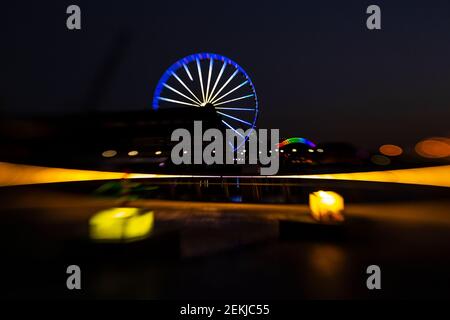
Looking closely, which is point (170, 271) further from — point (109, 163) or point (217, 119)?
point (217, 119)

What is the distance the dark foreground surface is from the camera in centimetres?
532

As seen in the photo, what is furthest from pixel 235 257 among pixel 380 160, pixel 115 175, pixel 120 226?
pixel 380 160

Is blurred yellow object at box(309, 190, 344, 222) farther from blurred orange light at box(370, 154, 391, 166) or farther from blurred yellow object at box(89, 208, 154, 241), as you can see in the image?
blurred orange light at box(370, 154, 391, 166)

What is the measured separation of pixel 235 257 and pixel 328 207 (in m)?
3.22

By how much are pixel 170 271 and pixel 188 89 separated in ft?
111

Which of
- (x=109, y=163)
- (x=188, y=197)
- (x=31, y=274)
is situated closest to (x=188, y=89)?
(x=109, y=163)

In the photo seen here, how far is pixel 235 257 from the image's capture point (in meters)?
6.94

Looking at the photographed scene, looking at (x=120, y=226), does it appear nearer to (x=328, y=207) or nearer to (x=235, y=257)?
(x=235, y=257)

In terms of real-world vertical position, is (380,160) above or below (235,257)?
above

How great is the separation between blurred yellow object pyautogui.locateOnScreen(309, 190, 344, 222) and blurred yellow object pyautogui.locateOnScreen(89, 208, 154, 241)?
187 inches

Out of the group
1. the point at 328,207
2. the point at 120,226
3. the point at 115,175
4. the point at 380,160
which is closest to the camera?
the point at 120,226

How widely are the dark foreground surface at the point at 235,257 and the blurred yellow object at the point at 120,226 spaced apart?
0.64ft

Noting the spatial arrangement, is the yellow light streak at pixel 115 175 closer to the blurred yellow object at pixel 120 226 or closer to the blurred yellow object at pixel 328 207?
the blurred yellow object at pixel 328 207

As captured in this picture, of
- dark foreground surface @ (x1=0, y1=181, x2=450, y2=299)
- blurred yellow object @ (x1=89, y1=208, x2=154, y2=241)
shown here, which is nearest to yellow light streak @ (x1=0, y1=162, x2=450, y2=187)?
dark foreground surface @ (x1=0, y1=181, x2=450, y2=299)
